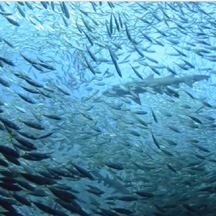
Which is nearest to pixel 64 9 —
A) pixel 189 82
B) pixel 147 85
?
pixel 147 85

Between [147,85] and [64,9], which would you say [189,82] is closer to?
[147,85]

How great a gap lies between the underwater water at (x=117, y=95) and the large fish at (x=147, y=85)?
16 millimetres

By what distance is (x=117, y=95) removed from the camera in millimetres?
5793

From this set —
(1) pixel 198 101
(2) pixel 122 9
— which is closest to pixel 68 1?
(2) pixel 122 9

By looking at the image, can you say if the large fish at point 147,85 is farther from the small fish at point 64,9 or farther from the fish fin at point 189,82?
the small fish at point 64,9

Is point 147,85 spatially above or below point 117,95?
above

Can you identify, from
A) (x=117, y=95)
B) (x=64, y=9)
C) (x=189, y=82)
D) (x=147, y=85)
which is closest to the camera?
(x=64, y=9)

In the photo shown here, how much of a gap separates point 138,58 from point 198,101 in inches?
50.6

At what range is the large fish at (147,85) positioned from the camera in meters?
5.45

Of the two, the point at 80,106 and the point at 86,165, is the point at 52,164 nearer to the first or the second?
the point at 86,165

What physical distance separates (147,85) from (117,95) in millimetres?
549

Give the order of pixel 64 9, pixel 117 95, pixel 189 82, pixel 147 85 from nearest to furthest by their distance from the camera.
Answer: pixel 64 9 → pixel 147 85 → pixel 117 95 → pixel 189 82

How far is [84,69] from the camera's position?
18.2 feet

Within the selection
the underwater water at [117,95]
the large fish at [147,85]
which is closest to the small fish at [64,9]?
the underwater water at [117,95]
